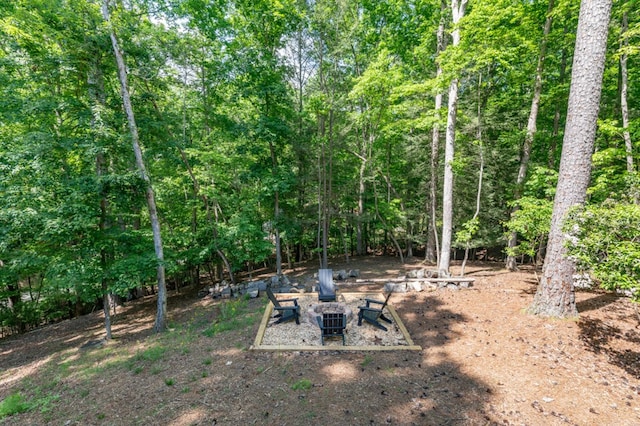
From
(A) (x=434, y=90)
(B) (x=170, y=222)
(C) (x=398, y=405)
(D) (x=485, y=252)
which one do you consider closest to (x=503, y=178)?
(D) (x=485, y=252)

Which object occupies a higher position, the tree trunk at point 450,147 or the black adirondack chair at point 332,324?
the tree trunk at point 450,147

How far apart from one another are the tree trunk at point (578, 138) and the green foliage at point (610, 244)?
30.2 inches

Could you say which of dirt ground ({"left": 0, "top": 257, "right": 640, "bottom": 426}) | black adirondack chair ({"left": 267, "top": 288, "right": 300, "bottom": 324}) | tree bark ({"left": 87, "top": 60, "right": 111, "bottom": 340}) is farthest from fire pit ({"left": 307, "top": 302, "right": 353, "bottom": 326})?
tree bark ({"left": 87, "top": 60, "right": 111, "bottom": 340})

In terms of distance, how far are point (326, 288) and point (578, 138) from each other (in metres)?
6.45

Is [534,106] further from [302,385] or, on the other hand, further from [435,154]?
[302,385]

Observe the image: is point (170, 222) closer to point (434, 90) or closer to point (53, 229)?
point (53, 229)

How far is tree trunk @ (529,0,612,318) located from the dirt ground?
0.74 m

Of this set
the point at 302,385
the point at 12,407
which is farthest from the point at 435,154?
the point at 12,407

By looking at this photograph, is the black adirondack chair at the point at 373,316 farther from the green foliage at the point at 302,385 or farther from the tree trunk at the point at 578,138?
the tree trunk at the point at 578,138

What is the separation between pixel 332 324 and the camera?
5195 mm

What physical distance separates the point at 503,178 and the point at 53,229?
16371 mm

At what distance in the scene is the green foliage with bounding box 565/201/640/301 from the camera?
3090mm

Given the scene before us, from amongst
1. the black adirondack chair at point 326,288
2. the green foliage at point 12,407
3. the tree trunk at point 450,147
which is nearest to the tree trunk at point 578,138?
the tree trunk at point 450,147

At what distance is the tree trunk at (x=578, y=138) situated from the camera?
462 cm
